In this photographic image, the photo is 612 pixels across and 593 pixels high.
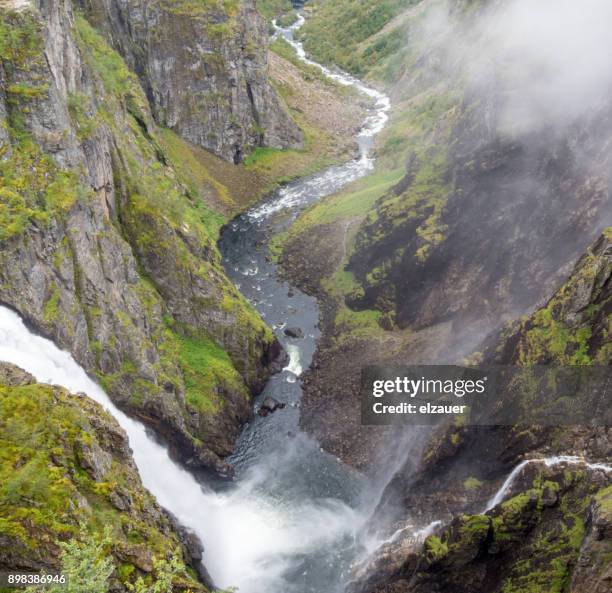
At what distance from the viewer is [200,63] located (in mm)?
86812

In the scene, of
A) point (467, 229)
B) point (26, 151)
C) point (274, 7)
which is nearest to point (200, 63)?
point (467, 229)

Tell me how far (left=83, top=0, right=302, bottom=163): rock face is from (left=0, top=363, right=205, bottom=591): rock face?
66.7 metres

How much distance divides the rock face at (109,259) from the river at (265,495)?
1708 millimetres

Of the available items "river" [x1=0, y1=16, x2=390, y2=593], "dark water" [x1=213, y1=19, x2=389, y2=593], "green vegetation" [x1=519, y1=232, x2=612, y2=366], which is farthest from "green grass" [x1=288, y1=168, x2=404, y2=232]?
"green vegetation" [x1=519, y1=232, x2=612, y2=366]

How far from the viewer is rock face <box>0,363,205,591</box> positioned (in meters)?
21.9

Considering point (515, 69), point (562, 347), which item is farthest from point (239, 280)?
point (562, 347)

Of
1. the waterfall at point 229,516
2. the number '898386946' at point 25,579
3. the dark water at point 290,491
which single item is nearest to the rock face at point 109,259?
the waterfall at point 229,516

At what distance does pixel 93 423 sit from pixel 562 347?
26721 millimetres

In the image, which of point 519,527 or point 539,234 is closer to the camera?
point 519,527

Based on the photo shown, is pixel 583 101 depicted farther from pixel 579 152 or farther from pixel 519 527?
pixel 519 527

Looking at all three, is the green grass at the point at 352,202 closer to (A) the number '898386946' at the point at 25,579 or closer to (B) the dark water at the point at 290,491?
(B) the dark water at the point at 290,491

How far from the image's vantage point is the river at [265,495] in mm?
34406

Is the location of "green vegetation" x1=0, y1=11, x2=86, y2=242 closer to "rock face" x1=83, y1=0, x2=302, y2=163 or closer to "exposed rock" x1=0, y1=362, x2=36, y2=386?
"exposed rock" x1=0, y1=362, x2=36, y2=386

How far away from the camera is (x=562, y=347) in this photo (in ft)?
117
